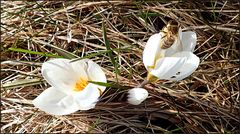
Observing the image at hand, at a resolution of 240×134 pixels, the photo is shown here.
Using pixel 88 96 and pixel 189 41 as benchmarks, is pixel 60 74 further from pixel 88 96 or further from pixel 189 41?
pixel 189 41

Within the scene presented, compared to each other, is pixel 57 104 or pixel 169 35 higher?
pixel 169 35

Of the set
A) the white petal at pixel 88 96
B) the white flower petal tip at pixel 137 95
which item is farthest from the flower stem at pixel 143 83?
the white petal at pixel 88 96

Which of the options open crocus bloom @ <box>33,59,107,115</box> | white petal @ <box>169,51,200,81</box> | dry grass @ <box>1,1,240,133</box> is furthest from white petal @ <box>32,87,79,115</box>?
white petal @ <box>169,51,200,81</box>

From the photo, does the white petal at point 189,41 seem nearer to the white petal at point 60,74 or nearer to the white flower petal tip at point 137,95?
the white flower petal tip at point 137,95

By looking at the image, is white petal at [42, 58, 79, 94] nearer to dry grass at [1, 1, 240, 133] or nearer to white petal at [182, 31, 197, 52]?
dry grass at [1, 1, 240, 133]

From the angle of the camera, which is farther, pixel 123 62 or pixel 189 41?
pixel 123 62

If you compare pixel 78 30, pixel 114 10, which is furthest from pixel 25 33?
pixel 114 10

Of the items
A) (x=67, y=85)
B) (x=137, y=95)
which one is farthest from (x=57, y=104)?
(x=137, y=95)
